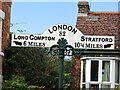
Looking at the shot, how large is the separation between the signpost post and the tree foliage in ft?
36.2

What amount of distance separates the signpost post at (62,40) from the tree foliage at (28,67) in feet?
36.2

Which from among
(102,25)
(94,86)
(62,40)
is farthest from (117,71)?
(62,40)

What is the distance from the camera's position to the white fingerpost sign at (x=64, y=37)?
584cm

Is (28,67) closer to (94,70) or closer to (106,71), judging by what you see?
(94,70)

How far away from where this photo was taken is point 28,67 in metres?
17.6

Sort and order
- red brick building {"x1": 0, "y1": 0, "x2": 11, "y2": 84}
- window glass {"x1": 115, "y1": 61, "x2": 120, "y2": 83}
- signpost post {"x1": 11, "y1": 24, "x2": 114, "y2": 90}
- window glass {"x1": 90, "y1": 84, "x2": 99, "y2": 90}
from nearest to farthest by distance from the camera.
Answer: signpost post {"x1": 11, "y1": 24, "x2": 114, "y2": 90} → red brick building {"x1": 0, "y1": 0, "x2": 11, "y2": 84} → window glass {"x1": 90, "y1": 84, "x2": 99, "y2": 90} → window glass {"x1": 115, "y1": 61, "x2": 120, "y2": 83}

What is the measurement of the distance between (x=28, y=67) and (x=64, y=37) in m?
12.0

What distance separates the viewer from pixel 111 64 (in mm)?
17328

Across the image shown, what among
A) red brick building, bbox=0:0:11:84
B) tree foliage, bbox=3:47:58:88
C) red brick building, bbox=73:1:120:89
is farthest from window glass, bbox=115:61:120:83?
red brick building, bbox=0:0:11:84

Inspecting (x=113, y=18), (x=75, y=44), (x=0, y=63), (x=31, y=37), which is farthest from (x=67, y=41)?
(x=113, y=18)

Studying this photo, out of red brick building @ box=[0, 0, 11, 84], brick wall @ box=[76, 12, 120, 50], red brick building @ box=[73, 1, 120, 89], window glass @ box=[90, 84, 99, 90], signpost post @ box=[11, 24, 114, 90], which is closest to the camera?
signpost post @ box=[11, 24, 114, 90]

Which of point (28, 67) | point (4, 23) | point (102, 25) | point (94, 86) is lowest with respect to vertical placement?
point (94, 86)

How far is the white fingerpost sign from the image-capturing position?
19.1 feet

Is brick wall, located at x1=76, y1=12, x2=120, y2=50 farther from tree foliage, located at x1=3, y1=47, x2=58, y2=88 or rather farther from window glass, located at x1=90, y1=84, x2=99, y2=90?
tree foliage, located at x1=3, y1=47, x2=58, y2=88
